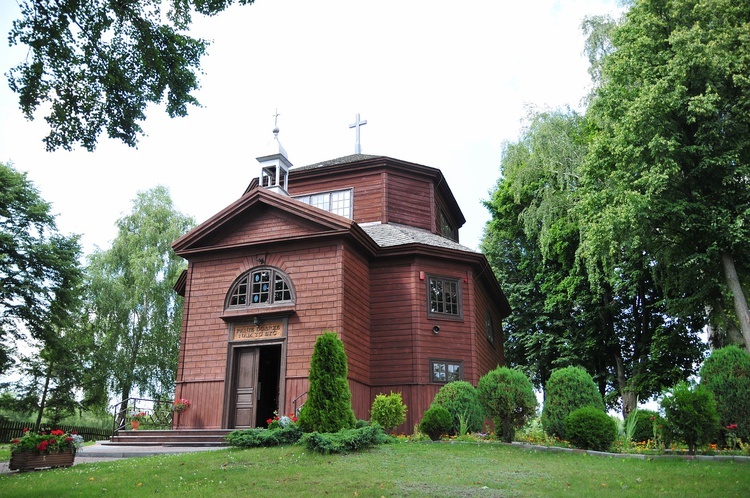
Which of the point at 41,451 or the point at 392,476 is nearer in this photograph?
the point at 392,476

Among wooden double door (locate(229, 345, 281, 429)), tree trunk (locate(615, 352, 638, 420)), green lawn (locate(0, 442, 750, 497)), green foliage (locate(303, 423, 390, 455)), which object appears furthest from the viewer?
tree trunk (locate(615, 352, 638, 420))

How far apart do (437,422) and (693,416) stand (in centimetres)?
524

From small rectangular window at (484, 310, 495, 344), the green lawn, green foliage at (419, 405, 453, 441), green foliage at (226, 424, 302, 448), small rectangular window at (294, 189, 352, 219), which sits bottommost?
the green lawn

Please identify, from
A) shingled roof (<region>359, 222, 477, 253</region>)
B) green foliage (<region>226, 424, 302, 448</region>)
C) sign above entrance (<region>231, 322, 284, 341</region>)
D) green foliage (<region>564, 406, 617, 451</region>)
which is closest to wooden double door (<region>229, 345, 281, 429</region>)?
sign above entrance (<region>231, 322, 284, 341</region>)

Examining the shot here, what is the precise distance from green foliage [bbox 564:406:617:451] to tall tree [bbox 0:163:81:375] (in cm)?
2510

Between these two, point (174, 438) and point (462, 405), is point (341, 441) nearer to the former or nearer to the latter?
point (462, 405)

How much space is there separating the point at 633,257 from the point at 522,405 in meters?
10.2

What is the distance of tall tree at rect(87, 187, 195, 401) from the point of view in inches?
1283

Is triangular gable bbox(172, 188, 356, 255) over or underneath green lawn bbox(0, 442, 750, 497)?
over

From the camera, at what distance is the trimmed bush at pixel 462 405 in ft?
47.9

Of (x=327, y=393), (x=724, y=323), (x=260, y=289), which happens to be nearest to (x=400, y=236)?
(x=260, y=289)

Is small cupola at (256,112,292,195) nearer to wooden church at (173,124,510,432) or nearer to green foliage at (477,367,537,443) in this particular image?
wooden church at (173,124,510,432)

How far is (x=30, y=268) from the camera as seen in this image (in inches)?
1128

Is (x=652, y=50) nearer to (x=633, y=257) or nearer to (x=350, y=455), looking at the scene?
(x=633, y=257)
